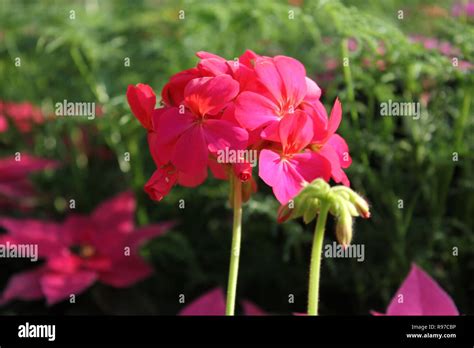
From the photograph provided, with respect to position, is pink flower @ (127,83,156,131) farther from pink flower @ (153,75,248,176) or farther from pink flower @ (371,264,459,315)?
pink flower @ (371,264,459,315)

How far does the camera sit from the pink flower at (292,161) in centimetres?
70

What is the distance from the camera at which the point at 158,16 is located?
1736 mm

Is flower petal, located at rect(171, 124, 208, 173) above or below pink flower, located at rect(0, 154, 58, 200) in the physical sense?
below

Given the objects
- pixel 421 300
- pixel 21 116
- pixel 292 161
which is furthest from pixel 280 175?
pixel 21 116

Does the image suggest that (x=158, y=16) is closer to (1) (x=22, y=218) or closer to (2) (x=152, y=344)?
(1) (x=22, y=218)

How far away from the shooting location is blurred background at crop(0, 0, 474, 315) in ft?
3.91

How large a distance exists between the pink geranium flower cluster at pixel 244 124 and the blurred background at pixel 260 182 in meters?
A: 0.35

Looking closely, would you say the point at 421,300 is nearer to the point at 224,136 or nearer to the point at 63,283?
the point at 224,136

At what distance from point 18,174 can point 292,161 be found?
97 centimetres

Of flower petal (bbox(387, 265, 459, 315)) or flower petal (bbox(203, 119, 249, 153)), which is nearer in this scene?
flower petal (bbox(203, 119, 249, 153))

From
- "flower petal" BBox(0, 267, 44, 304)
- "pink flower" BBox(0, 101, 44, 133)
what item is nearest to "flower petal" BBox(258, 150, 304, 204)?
"flower petal" BBox(0, 267, 44, 304)

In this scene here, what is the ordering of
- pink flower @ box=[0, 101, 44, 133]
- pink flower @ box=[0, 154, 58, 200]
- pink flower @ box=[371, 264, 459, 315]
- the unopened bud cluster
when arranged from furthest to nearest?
pink flower @ box=[0, 101, 44, 133] < pink flower @ box=[0, 154, 58, 200] < pink flower @ box=[371, 264, 459, 315] < the unopened bud cluster

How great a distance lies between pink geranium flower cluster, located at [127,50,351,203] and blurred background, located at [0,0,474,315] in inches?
14.0

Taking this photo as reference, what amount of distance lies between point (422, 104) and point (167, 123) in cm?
72
